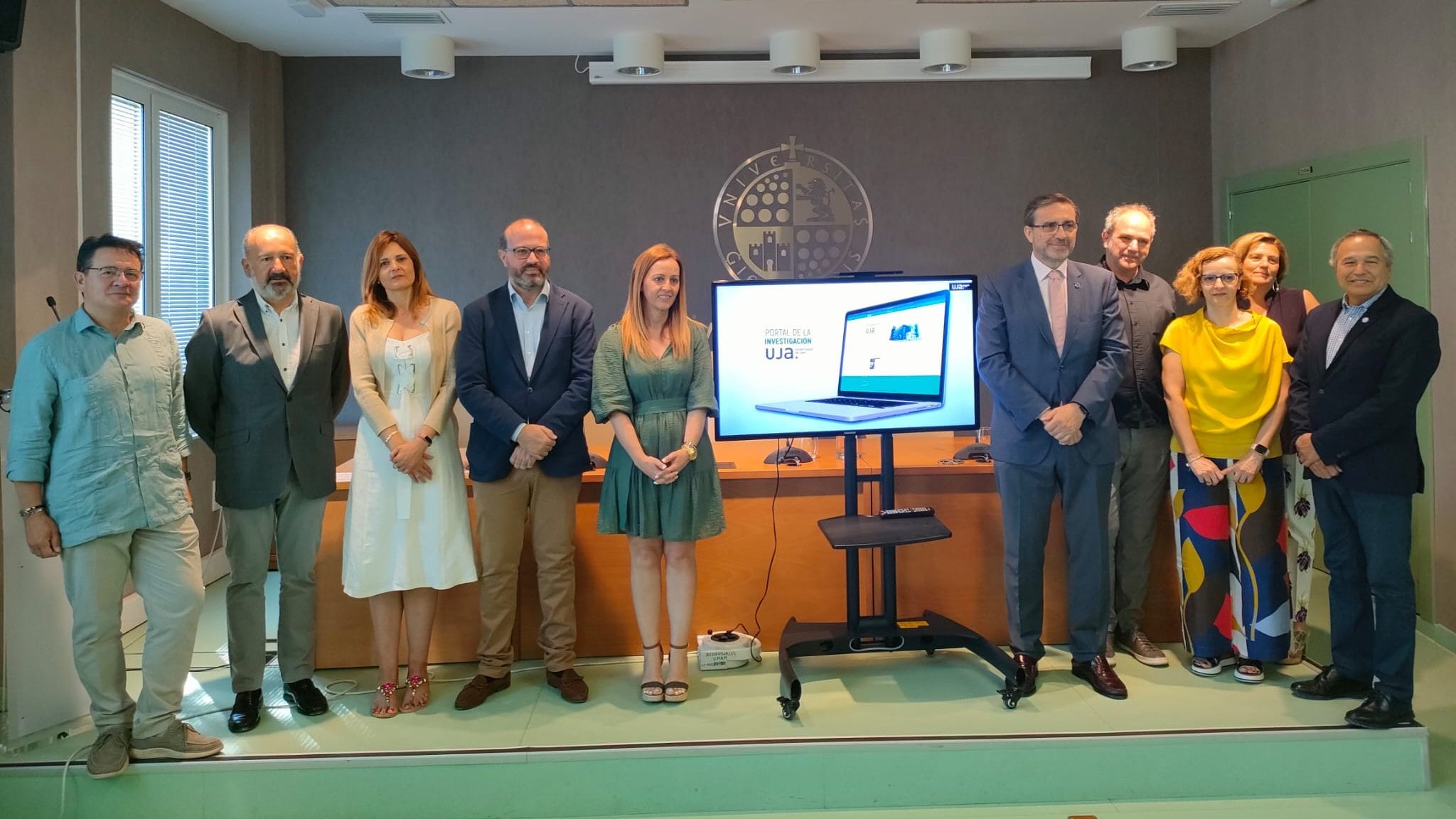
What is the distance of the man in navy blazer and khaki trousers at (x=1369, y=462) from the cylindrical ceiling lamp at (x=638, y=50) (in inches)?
143

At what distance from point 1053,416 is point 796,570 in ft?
3.78

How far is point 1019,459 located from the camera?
3.31 m

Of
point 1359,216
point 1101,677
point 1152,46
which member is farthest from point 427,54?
point 1359,216

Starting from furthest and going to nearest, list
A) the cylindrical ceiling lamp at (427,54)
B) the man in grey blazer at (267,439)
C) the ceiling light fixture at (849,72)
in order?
the ceiling light fixture at (849,72)
the cylindrical ceiling lamp at (427,54)
the man in grey blazer at (267,439)

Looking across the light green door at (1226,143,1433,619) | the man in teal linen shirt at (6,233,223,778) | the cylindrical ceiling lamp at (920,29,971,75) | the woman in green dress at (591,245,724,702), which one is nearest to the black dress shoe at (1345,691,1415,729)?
the light green door at (1226,143,1433,619)

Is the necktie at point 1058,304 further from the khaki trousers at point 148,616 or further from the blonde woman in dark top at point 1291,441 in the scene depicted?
the khaki trousers at point 148,616

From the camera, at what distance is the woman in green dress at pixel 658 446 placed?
3.22 m

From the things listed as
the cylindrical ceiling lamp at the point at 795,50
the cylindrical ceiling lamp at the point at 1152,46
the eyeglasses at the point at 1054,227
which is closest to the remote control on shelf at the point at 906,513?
the eyeglasses at the point at 1054,227

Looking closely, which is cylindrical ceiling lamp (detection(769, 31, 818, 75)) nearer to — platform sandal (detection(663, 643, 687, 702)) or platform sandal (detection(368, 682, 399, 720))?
platform sandal (detection(663, 643, 687, 702))

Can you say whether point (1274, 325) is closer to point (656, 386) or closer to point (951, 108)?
point (656, 386)

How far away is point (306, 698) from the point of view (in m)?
3.23

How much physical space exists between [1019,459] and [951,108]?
343cm

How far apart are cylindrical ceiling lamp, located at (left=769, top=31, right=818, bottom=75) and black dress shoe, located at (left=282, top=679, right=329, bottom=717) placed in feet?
13.1

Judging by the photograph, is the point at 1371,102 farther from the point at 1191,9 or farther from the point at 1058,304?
the point at 1058,304
